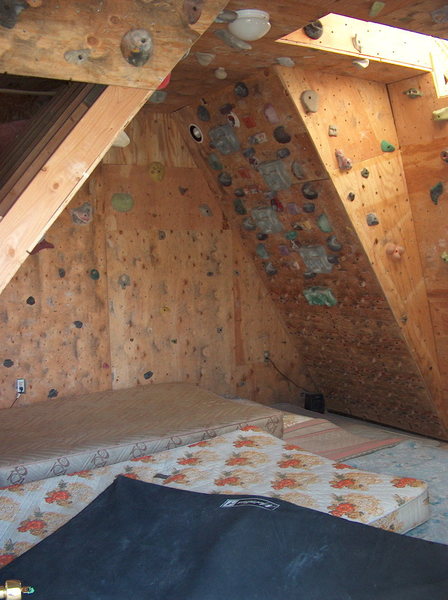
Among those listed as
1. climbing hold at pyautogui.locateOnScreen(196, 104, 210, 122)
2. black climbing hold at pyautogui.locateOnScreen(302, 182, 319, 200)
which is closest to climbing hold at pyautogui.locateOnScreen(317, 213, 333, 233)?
black climbing hold at pyautogui.locateOnScreen(302, 182, 319, 200)

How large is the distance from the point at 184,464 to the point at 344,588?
1.06 m

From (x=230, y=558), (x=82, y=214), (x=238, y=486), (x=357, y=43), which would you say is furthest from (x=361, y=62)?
(x=230, y=558)

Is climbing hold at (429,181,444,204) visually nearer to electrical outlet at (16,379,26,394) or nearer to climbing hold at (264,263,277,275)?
climbing hold at (264,263,277,275)

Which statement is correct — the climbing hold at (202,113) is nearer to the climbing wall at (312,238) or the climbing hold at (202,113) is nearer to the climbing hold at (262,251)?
the climbing wall at (312,238)

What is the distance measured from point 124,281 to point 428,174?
6.12 ft

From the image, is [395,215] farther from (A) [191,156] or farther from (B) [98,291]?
(B) [98,291]

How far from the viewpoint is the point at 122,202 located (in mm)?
3988

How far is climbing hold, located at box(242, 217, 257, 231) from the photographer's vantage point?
412cm

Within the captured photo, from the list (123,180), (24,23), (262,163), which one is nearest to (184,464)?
(24,23)

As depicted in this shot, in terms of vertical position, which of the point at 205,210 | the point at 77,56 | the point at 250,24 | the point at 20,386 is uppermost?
the point at 250,24

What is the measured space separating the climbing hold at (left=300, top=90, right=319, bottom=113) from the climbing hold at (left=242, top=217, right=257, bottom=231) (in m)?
1.01

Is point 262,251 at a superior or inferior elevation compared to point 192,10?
inferior

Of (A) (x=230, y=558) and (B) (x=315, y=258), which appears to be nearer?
(A) (x=230, y=558)

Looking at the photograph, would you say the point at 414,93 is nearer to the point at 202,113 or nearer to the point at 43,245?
the point at 202,113
